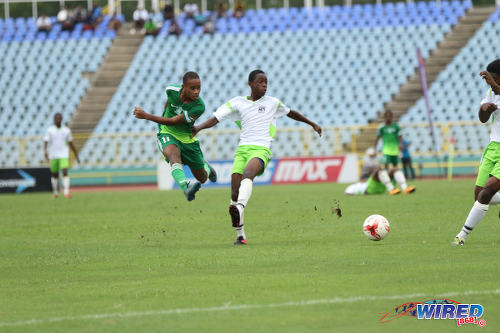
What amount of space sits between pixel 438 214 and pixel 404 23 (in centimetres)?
A: 2426

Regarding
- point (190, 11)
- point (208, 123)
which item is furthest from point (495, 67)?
point (190, 11)

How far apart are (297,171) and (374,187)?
827 centimetres

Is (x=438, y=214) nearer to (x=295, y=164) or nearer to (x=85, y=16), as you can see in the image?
(x=295, y=164)

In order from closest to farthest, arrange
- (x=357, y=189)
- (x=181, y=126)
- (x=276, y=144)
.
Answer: (x=181, y=126)
(x=357, y=189)
(x=276, y=144)

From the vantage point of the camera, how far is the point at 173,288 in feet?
25.3

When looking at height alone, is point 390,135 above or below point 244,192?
below

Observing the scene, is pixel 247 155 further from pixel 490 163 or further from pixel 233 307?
pixel 233 307

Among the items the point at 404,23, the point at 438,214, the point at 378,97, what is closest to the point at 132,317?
the point at 438,214

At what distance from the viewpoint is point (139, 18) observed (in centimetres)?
3991

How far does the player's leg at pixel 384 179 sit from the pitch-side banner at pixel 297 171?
7624mm

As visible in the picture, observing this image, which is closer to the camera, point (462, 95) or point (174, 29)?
point (462, 95)

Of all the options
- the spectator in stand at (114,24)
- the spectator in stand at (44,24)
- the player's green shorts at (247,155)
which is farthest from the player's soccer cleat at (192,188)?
the spectator in stand at (44,24)

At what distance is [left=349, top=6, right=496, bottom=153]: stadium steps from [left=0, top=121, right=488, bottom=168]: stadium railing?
22.0 inches

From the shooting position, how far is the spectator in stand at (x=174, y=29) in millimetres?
38906
